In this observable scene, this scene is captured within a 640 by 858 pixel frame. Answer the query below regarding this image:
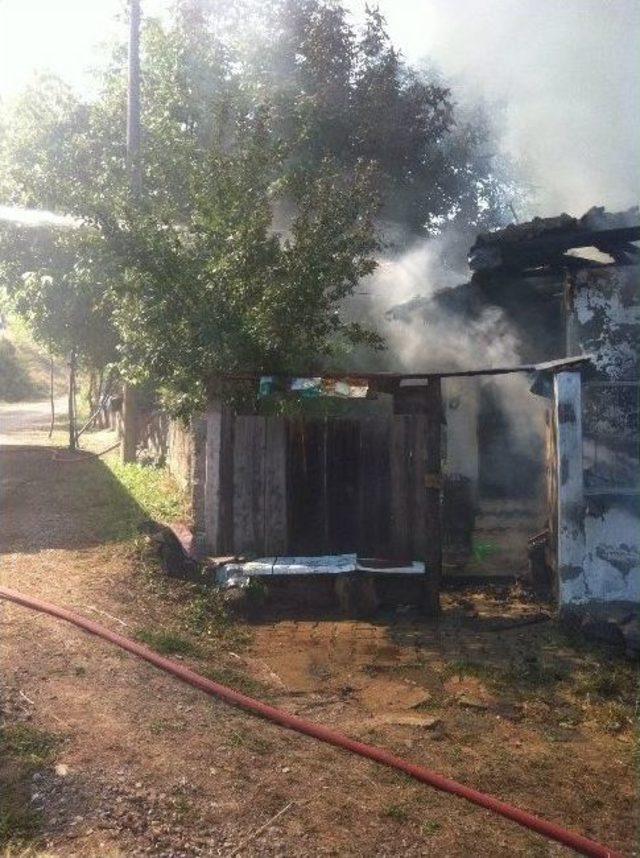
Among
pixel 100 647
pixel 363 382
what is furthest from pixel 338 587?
pixel 100 647

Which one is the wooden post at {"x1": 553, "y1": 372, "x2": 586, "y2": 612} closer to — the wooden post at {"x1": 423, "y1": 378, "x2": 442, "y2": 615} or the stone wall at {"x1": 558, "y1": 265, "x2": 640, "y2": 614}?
the stone wall at {"x1": 558, "y1": 265, "x2": 640, "y2": 614}

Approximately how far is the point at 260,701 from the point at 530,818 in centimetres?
218

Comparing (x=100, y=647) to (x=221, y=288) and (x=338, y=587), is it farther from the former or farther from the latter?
(x=221, y=288)

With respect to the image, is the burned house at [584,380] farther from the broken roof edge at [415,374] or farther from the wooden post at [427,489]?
the wooden post at [427,489]

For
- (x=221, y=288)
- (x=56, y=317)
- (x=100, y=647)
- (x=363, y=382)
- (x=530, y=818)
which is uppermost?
(x=56, y=317)

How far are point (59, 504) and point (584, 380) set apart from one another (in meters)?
7.51

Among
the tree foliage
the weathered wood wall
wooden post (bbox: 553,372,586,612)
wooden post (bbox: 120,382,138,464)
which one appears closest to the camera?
wooden post (bbox: 553,372,586,612)

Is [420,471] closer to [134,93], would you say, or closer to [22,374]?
[134,93]

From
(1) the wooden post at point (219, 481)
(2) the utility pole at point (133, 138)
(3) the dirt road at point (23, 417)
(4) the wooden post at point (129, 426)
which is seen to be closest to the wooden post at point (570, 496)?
(1) the wooden post at point (219, 481)

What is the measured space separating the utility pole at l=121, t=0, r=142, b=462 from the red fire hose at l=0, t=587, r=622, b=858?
734 cm

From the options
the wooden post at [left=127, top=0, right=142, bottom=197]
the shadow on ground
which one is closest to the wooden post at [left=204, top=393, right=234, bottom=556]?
the shadow on ground

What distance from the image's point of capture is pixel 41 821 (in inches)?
148

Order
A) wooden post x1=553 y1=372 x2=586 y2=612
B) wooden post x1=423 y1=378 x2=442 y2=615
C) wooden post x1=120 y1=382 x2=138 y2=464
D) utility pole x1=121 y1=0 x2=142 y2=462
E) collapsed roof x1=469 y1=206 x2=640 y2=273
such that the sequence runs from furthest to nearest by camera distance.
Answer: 1. wooden post x1=120 y1=382 x2=138 y2=464
2. utility pole x1=121 y1=0 x2=142 y2=462
3. collapsed roof x1=469 y1=206 x2=640 y2=273
4. wooden post x1=423 y1=378 x2=442 y2=615
5. wooden post x1=553 y1=372 x2=586 y2=612

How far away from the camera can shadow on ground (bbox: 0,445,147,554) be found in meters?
9.37
